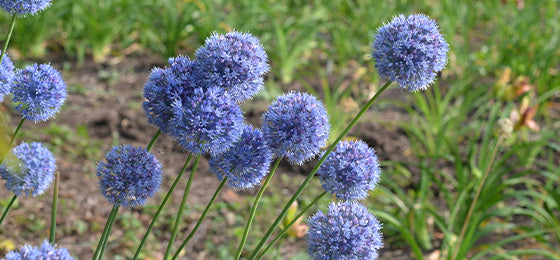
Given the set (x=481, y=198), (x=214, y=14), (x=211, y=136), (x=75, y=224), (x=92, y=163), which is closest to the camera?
(x=211, y=136)

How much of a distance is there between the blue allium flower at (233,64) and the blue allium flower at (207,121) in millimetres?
31

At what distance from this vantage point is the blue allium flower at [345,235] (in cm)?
118

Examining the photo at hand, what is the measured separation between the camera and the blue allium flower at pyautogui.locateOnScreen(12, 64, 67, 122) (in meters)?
1.20

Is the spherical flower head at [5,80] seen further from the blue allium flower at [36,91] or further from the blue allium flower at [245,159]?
the blue allium flower at [245,159]

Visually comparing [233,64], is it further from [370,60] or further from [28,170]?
[370,60]

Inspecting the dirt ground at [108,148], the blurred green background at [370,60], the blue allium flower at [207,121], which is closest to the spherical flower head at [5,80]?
the blue allium flower at [207,121]

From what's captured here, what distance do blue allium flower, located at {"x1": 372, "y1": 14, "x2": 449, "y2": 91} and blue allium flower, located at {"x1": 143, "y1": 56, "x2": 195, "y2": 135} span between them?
0.37 meters

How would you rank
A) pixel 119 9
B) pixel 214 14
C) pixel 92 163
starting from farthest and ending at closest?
pixel 119 9
pixel 214 14
pixel 92 163

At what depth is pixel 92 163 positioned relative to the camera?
3729 millimetres

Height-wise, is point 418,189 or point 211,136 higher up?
point 418,189

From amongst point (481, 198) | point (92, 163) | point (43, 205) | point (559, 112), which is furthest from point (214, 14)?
point (559, 112)

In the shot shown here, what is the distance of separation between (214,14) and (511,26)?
286cm

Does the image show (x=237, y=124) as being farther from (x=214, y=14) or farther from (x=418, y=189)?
(x=214, y=14)

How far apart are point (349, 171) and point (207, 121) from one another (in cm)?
32
